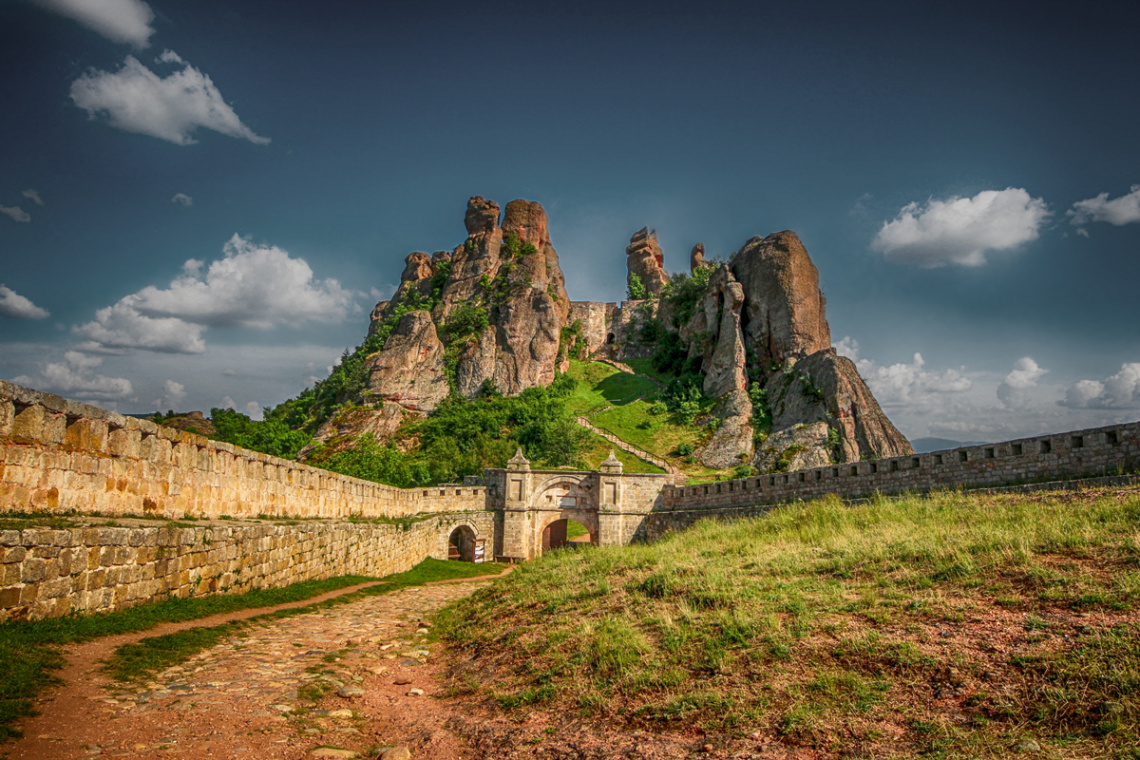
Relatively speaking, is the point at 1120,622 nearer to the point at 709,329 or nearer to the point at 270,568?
the point at 270,568

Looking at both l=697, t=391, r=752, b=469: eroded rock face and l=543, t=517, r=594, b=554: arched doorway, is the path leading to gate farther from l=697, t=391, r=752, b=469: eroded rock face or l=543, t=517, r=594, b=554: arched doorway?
l=697, t=391, r=752, b=469: eroded rock face

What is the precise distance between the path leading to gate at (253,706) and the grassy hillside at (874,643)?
0.92 m

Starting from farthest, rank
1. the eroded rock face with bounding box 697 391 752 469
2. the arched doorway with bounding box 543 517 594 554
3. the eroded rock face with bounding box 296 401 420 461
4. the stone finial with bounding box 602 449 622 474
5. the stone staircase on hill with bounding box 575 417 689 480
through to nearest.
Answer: the eroded rock face with bounding box 296 401 420 461
the eroded rock face with bounding box 697 391 752 469
the stone staircase on hill with bounding box 575 417 689 480
the arched doorway with bounding box 543 517 594 554
the stone finial with bounding box 602 449 622 474

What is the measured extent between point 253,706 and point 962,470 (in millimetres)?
16411

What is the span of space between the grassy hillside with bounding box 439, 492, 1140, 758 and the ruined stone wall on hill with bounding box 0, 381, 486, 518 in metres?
5.30

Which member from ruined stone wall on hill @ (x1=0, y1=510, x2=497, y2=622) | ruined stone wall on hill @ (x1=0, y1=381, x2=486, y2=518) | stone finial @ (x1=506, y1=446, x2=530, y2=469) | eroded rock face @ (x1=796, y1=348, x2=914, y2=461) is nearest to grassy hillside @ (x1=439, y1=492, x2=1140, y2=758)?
ruined stone wall on hill @ (x1=0, y1=510, x2=497, y2=622)

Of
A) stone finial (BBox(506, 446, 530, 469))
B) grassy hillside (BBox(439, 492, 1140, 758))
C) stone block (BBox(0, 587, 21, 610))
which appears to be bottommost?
grassy hillside (BBox(439, 492, 1140, 758))

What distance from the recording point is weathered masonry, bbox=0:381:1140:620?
656cm

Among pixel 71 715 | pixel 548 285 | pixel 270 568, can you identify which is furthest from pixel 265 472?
pixel 548 285

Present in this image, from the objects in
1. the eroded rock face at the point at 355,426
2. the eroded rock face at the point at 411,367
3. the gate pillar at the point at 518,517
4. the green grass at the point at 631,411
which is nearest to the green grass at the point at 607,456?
the green grass at the point at 631,411

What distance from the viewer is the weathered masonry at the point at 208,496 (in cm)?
656

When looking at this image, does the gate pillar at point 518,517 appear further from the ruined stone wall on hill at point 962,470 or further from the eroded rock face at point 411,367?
the eroded rock face at point 411,367

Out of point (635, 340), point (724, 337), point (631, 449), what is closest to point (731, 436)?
point (631, 449)

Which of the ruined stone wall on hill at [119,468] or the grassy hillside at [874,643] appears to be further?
the ruined stone wall on hill at [119,468]
